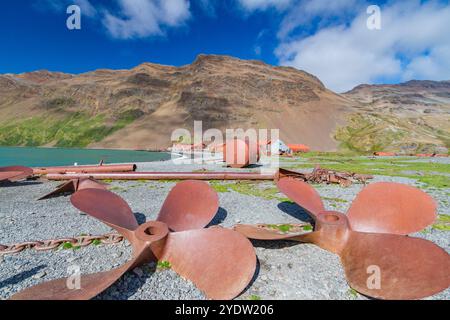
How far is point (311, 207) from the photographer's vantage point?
5.34 m

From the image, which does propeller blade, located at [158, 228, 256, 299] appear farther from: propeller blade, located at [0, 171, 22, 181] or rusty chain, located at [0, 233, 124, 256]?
propeller blade, located at [0, 171, 22, 181]

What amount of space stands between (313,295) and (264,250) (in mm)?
1273

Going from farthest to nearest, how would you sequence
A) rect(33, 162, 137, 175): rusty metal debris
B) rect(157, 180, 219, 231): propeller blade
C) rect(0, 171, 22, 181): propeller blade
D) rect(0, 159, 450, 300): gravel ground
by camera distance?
rect(33, 162, 137, 175): rusty metal debris, rect(0, 171, 22, 181): propeller blade, rect(157, 180, 219, 231): propeller blade, rect(0, 159, 450, 300): gravel ground

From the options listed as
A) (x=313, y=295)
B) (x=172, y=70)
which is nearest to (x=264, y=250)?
(x=313, y=295)

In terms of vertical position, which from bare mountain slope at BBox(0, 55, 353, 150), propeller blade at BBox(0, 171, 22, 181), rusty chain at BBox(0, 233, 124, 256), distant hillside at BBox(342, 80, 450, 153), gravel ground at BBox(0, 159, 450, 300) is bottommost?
gravel ground at BBox(0, 159, 450, 300)

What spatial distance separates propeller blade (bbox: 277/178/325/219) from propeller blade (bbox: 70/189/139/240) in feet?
10.7

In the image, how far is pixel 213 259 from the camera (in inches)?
143

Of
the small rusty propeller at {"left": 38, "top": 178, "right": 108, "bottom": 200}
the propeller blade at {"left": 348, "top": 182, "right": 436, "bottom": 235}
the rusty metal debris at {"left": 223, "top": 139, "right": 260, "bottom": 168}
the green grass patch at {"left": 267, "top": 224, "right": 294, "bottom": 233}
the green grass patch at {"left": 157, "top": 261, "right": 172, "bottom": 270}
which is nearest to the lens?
the green grass patch at {"left": 157, "top": 261, "right": 172, "bottom": 270}

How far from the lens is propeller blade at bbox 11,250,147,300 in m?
2.70

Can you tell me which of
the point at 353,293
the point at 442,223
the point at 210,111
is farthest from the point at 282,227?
the point at 210,111

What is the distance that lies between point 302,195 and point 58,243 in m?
4.94

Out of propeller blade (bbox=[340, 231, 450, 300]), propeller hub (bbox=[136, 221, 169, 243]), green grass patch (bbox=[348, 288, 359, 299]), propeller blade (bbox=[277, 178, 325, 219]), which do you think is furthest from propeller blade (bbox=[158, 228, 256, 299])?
propeller blade (bbox=[277, 178, 325, 219])

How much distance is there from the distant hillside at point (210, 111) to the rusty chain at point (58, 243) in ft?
212
